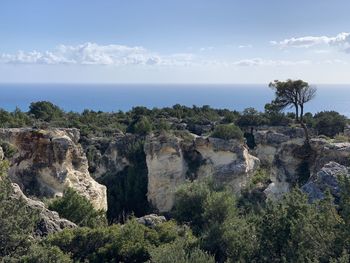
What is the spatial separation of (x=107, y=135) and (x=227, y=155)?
1844 cm

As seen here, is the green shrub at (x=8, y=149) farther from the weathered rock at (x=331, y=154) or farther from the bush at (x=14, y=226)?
the weathered rock at (x=331, y=154)

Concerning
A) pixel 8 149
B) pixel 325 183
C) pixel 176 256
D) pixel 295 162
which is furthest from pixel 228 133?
pixel 176 256

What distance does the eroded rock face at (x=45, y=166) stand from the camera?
26625 mm

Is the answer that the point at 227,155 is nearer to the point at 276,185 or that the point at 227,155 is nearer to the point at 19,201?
the point at 276,185

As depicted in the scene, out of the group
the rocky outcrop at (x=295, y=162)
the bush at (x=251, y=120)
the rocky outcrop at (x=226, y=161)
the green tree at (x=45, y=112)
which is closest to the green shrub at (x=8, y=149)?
the rocky outcrop at (x=226, y=161)

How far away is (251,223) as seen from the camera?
15.6m

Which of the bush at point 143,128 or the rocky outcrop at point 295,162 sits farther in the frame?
the bush at point 143,128

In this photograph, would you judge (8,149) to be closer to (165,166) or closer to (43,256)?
(165,166)

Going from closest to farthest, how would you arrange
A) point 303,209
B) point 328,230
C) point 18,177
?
point 328,230
point 303,209
point 18,177

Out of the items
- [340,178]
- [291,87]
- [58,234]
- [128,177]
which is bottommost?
[128,177]

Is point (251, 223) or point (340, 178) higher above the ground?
point (340, 178)

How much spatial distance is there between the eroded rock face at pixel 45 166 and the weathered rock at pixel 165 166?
487 cm

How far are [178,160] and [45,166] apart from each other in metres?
9.21

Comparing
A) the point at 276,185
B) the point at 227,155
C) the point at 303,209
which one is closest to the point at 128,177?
the point at 227,155
